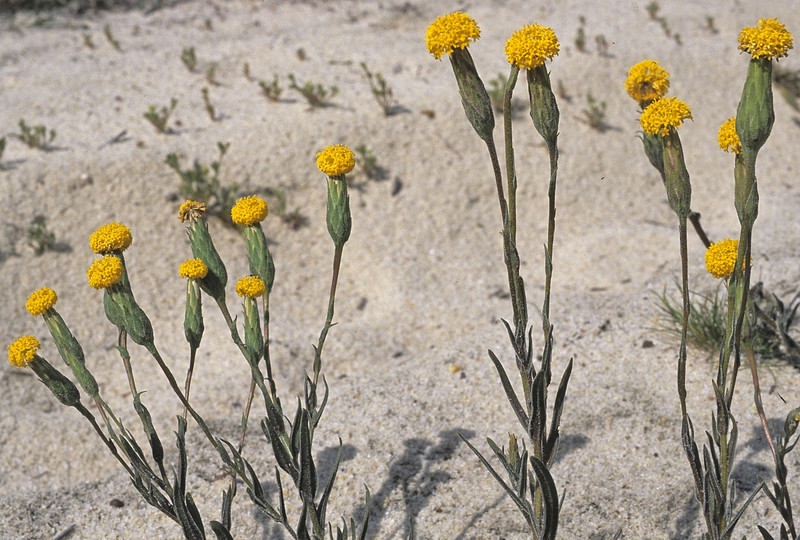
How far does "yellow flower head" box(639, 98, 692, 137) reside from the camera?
60.7 inches

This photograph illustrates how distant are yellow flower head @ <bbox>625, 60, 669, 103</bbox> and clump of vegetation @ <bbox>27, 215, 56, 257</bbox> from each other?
3594 millimetres

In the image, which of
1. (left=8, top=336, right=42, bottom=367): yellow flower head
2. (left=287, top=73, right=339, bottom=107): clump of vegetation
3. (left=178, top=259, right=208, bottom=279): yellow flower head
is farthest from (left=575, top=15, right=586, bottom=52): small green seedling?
(left=8, top=336, right=42, bottom=367): yellow flower head

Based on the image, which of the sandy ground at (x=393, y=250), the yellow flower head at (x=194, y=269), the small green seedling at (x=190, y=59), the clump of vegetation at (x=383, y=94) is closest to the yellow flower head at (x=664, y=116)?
the yellow flower head at (x=194, y=269)

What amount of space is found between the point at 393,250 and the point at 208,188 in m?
1.23

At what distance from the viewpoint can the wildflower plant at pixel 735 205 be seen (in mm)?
1421

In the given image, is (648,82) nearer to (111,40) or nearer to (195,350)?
(195,350)

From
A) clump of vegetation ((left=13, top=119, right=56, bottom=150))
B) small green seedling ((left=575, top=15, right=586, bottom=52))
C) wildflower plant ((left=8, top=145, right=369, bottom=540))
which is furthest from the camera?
small green seedling ((left=575, top=15, right=586, bottom=52))

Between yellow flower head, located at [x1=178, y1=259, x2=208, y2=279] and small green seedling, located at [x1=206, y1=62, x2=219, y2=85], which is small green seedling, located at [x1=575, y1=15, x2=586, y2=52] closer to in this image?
small green seedling, located at [x1=206, y1=62, x2=219, y2=85]

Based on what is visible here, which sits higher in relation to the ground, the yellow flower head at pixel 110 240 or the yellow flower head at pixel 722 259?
the yellow flower head at pixel 722 259

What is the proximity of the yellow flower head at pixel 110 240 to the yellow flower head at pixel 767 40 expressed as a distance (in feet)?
5.23

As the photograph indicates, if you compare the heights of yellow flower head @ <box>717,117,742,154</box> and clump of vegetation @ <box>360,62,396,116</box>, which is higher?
clump of vegetation @ <box>360,62,396,116</box>

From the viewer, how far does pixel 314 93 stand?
5.27 metres

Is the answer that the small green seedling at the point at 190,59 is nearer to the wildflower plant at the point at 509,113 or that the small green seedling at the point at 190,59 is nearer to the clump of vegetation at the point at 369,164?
the clump of vegetation at the point at 369,164

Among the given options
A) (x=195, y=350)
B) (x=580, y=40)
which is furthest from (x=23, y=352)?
(x=580, y=40)
